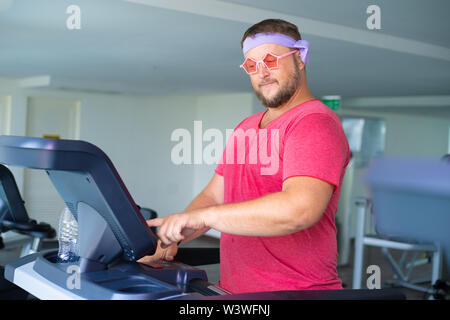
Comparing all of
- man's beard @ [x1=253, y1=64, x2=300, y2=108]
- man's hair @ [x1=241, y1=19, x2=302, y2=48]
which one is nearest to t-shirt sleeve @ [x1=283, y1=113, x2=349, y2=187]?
man's beard @ [x1=253, y1=64, x2=300, y2=108]

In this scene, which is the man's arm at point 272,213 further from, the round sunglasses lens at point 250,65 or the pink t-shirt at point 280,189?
the round sunglasses lens at point 250,65

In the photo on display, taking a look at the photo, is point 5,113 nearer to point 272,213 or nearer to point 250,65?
point 250,65

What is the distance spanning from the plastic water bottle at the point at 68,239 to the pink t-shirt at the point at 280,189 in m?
0.38

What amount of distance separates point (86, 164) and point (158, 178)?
7195 mm

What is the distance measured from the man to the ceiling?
1591 millimetres

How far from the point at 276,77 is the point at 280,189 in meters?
0.27

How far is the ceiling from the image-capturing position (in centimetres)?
283

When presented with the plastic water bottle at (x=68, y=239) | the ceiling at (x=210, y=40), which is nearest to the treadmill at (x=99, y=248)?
the plastic water bottle at (x=68, y=239)

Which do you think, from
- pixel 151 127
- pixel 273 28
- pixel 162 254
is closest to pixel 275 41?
pixel 273 28

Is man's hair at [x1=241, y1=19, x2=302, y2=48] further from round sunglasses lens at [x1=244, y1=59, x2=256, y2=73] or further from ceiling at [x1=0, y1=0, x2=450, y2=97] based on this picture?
ceiling at [x1=0, y1=0, x2=450, y2=97]

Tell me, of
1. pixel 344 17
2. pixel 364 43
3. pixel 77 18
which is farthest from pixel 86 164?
pixel 364 43

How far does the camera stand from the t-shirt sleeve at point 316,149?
1.01m

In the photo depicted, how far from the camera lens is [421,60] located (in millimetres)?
3996

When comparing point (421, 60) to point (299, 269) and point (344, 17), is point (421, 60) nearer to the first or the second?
point (344, 17)
